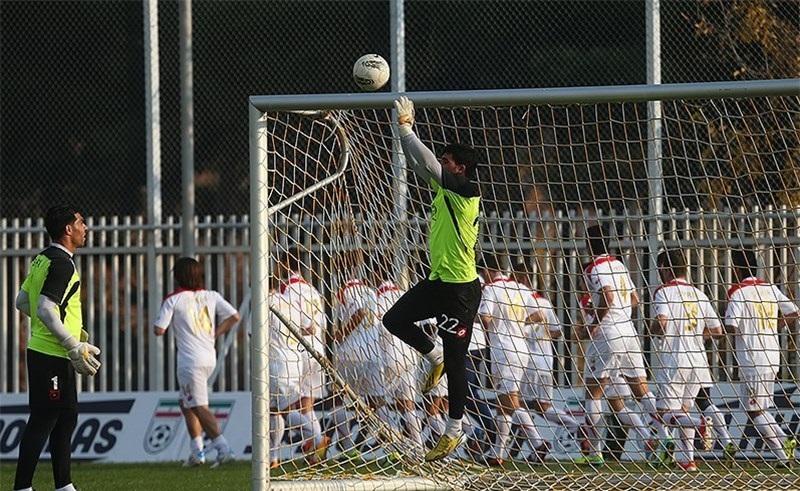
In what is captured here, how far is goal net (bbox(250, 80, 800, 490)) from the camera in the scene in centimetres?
815

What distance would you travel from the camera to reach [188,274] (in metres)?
12.3

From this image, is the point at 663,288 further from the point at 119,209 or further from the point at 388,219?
the point at 119,209

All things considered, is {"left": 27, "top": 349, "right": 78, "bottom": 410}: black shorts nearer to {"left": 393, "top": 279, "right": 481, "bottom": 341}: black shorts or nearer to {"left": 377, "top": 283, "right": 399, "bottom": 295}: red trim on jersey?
{"left": 393, "top": 279, "right": 481, "bottom": 341}: black shorts

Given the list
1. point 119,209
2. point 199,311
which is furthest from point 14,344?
point 199,311

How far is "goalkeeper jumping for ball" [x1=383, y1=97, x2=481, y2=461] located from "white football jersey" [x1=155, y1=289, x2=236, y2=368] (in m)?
4.47

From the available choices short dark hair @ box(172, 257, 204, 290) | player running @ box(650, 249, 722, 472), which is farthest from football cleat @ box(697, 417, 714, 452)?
short dark hair @ box(172, 257, 204, 290)

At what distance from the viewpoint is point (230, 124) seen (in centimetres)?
1622

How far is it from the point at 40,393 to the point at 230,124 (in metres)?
8.39

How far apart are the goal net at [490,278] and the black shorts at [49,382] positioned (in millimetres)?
1241

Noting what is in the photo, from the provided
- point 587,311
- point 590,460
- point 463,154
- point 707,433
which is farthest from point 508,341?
point 463,154

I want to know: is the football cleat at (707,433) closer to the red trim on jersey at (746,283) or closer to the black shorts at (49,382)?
the red trim on jersey at (746,283)

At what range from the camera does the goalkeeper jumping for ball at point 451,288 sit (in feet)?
26.6

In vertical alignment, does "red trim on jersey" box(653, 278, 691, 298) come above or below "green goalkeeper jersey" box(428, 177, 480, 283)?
below

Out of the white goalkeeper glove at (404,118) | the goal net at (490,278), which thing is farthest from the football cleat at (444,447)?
the white goalkeeper glove at (404,118)
